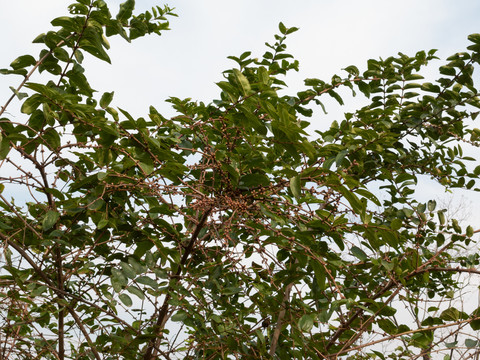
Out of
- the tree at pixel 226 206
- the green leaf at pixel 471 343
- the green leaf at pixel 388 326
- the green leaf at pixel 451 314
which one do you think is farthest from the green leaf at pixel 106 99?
the green leaf at pixel 471 343

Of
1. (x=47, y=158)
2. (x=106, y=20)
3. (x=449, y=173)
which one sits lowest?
(x=47, y=158)

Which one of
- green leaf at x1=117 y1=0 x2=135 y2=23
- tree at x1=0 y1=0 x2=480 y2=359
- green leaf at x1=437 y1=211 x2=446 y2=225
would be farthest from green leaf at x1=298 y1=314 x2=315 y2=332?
green leaf at x1=117 y1=0 x2=135 y2=23

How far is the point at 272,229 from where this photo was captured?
1.96 m

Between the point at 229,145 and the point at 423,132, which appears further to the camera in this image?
the point at 423,132

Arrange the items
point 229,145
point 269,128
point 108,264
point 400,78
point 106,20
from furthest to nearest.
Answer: point 400,78 < point 108,264 < point 229,145 < point 106,20 < point 269,128

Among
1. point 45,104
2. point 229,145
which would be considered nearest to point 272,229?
point 229,145

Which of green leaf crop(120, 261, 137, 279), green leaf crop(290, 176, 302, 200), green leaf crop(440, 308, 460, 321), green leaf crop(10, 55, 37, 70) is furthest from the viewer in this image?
green leaf crop(440, 308, 460, 321)

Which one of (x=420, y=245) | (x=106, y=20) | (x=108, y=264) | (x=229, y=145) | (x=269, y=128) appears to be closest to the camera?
(x=269, y=128)

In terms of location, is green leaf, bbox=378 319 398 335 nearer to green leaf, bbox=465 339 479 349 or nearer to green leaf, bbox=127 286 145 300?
green leaf, bbox=465 339 479 349

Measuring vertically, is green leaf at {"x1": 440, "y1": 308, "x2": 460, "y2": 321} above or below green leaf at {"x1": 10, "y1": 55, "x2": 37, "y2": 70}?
below

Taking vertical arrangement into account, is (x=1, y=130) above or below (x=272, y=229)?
above

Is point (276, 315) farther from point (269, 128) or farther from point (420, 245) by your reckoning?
point (269, 128)

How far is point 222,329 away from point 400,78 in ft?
6.51

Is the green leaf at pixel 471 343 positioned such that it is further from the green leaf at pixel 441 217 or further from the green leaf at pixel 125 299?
the green leaf at pixel 125 299
